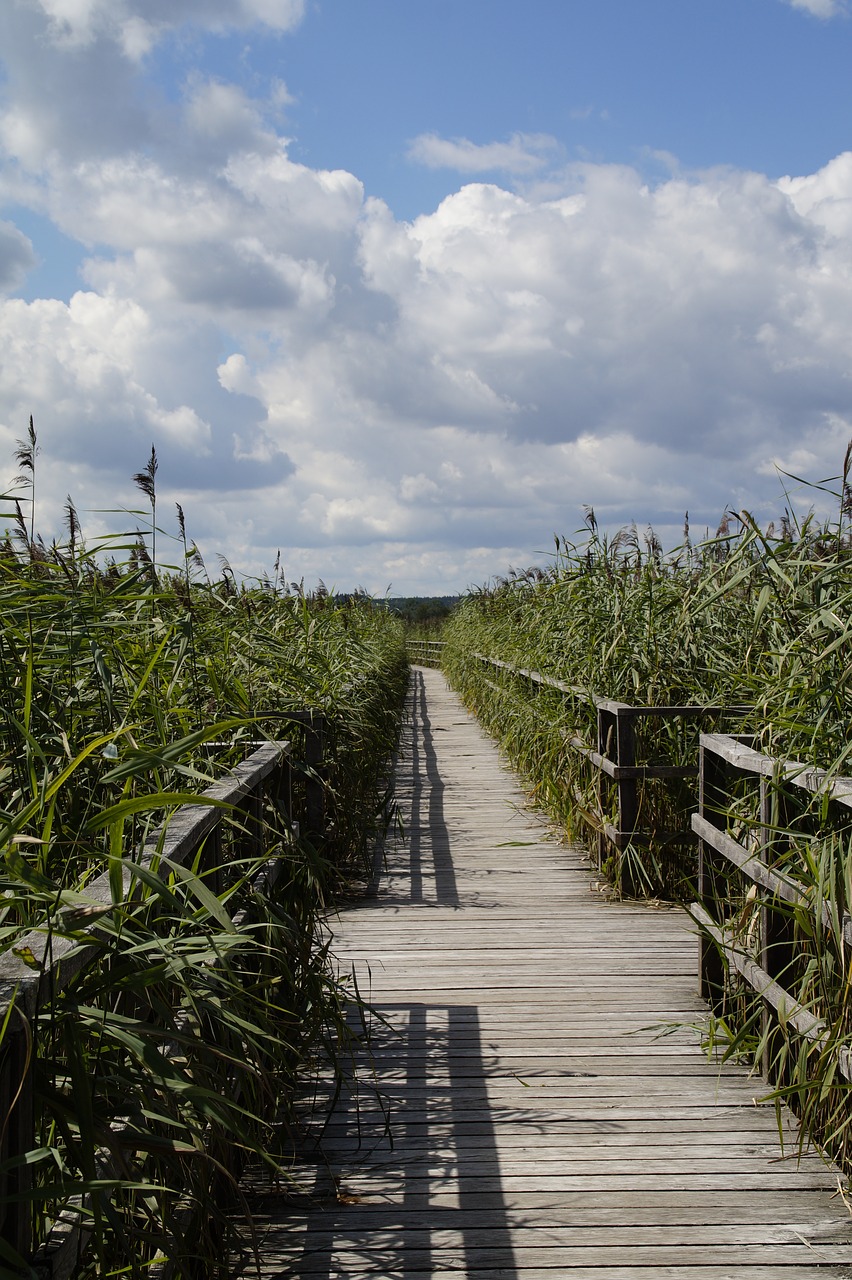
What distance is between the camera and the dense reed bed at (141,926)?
4.55ft

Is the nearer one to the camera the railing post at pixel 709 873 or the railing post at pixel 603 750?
the railing post at pixel 709 873

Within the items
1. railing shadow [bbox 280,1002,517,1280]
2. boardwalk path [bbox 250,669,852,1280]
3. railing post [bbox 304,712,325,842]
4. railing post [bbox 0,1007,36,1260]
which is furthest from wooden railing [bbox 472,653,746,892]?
railing post [bbox 0,1007,36,1260]

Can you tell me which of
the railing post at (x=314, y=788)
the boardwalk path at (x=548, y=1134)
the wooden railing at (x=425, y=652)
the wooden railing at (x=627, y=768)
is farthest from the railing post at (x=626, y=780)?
the wooden railing at (x=425, y=652)

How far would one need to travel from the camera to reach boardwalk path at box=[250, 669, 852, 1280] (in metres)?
2.28

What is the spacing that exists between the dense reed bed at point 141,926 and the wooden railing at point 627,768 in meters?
1.52

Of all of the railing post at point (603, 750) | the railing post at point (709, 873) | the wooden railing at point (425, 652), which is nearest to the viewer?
the railing post at point (709, 873)

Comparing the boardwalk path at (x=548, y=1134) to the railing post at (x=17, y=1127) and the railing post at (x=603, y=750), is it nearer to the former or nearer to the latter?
the railing post at (x=603, y=750)

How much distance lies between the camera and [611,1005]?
3.80 meters

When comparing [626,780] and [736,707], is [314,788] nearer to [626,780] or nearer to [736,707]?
[626,780]

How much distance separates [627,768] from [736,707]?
0.94 m

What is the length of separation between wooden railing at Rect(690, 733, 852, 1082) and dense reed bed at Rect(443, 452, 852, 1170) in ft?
0.05

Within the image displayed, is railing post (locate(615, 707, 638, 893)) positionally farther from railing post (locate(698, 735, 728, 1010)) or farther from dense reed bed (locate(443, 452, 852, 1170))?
railing post (locate(698, 735, 728, 1010))

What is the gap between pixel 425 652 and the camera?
97.0ft

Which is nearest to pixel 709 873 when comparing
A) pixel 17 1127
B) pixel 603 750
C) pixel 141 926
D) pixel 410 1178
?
pixel 410 1178
